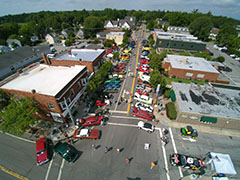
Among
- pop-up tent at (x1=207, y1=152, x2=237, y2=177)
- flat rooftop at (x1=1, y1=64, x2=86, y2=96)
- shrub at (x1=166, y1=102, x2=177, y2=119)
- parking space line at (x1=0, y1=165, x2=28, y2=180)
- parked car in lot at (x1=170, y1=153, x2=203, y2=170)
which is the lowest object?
parking space line at (x1=0, y1=165, x2=28, y2=180)

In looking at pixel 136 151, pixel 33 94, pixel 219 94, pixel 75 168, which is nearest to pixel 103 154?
pixel 75 168

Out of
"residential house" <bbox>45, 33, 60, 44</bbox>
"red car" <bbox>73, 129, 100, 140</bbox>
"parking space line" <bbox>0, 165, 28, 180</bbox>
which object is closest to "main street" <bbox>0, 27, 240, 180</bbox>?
"parking space line" <bbox>0, 165, 28, 180</bbox>

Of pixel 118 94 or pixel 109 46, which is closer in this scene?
pixel 118 94

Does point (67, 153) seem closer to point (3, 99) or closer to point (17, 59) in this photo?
point (3, 99)

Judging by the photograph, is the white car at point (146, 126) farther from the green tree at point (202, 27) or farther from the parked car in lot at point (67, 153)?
the green tree at point (202, 27)

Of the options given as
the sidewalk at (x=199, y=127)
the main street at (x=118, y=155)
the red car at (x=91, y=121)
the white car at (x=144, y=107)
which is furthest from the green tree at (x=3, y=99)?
the sidewalk at (x=199, y=127)

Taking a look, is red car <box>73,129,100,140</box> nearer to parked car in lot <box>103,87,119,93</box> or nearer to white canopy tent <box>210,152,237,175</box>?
parked car in lot <box>103,87,119,93</box>

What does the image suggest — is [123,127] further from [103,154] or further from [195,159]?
[195,159]
